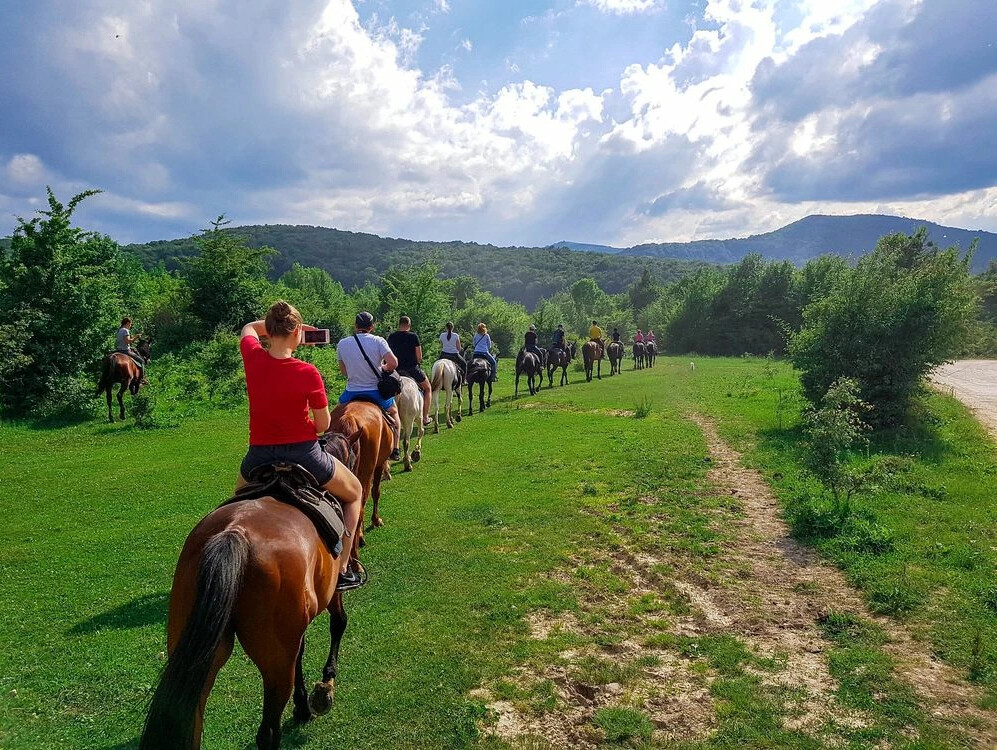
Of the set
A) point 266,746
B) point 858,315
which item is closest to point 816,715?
point 266,746

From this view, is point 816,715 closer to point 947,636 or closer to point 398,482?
point 947,636

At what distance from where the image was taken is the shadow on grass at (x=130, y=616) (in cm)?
569

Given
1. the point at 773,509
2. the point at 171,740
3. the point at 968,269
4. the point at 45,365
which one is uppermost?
the point at 968,269

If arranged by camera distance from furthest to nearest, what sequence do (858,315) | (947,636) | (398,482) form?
(858,315), (398,482), (947,636)

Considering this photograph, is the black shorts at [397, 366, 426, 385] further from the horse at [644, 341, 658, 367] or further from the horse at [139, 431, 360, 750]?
the horse at [644, 341, 658, 367]

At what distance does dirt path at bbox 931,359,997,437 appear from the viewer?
1565 centimetres

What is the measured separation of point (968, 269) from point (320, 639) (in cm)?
1692

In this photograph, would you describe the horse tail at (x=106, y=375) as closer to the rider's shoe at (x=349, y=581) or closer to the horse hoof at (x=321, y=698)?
the rider's shoe at (x=349, y=581)

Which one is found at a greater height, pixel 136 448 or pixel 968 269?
pixel 968 269

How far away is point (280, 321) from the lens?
4094mm

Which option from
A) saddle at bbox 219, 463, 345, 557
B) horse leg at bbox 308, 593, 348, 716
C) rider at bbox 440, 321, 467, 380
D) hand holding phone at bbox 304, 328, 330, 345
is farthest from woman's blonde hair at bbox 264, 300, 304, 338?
rider at bbox 440, 321, 467, 380

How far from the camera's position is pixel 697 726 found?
422 centimetres

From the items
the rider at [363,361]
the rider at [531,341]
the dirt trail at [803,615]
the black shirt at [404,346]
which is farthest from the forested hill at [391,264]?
the dirt trail at [803,615]

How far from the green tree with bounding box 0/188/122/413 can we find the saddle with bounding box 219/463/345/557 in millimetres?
17126
